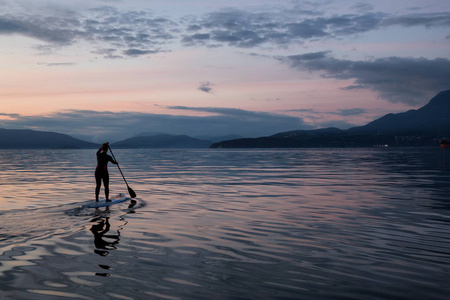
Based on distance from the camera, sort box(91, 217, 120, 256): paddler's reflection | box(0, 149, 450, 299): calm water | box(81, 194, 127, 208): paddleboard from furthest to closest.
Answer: box(81, 194, 127, 208): paddleboard
box(91, 217, 120, 256): paddler's reflection
box(0, 149, 450, 299): calm water

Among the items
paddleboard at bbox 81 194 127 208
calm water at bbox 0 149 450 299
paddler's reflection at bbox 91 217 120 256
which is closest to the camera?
calm water at bbox 0 149 450 299

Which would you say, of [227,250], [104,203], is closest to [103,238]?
[227,250]

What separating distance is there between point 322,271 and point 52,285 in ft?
17.0

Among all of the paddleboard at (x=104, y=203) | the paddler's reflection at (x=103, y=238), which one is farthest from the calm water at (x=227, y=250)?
the paddleboard at (x=104, y=203)

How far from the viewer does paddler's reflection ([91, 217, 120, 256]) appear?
9898mm

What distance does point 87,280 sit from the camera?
7.46m

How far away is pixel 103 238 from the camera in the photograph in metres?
11.2

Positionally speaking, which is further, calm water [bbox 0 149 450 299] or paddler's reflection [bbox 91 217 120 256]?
paddler's reflection [bbox 91 217 120 256]

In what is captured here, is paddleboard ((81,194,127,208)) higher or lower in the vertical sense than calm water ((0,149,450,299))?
lower

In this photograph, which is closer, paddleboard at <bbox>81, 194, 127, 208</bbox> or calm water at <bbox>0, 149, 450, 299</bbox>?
calm water at <bbox>0, 149, 450, 299</bbox>

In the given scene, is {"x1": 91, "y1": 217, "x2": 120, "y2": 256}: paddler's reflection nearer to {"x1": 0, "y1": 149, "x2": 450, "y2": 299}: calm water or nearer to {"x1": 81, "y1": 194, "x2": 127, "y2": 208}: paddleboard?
{"x1": 0, "y1": 149, "x2": 450, "y2": 299}: calm water

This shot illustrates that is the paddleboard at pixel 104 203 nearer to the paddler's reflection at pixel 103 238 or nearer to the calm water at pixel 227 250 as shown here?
the calm water at pixel 227 250

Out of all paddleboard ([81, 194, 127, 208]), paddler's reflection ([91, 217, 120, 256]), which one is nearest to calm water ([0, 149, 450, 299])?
paddler's reflection ([91, 217, 120, 256])

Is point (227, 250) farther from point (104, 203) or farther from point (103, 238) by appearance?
point (104, 203)
